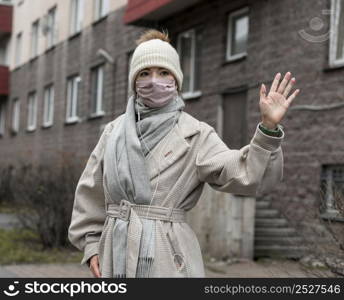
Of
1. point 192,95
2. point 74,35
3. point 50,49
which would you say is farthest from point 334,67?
point 50,49

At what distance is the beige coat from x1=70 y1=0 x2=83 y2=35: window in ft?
67.2

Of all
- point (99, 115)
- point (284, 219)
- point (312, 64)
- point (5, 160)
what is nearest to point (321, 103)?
point (312, 64)

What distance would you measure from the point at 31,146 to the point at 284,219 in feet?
57.4

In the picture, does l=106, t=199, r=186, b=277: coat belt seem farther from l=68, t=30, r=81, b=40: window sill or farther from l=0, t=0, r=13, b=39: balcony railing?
l=0, t=0, r=13, b=39: balcony railing

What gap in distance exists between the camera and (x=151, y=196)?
284cm

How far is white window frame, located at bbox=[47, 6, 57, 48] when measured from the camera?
25172 mm

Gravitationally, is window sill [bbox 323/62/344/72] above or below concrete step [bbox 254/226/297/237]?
above

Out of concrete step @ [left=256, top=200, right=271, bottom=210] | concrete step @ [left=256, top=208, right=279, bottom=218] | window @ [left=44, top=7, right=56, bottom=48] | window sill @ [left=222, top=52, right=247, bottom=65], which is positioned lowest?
concrete step @ [left=256, top=208, right=279, bottom=218]

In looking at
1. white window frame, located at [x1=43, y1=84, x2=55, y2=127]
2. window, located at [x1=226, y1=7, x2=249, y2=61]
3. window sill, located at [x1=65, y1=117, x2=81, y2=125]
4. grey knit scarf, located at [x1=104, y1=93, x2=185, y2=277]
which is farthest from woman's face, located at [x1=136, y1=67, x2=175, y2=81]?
white window frame, located at [x1=43, y1=84, x2=55, y2=127]

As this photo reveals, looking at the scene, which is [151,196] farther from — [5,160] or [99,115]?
[5,160]

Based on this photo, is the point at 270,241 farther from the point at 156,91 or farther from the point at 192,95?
the point at 156,91

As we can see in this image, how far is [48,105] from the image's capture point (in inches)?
1024

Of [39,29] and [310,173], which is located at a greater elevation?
[39,29]

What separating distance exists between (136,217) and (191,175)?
12.0 inches
